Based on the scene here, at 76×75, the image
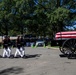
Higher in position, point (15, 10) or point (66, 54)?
point (15, 10)

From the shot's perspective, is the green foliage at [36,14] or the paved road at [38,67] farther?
the green foliage at [36,14]

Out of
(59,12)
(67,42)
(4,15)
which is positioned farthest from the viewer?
(4,15)

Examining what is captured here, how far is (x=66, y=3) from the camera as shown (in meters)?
41.7

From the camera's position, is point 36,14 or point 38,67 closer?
point 38,67

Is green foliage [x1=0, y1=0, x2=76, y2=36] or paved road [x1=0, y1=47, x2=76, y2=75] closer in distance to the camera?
paved road [x1=0, y1=47, x2=76, y2=75]

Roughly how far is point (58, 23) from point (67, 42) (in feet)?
78.9

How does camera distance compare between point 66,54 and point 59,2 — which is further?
point 59,2

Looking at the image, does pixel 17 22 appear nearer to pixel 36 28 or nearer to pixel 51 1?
pixel 36 28

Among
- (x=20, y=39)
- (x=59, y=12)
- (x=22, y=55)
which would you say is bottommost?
(x=22, y=55)

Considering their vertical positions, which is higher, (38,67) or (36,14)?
(36,14)

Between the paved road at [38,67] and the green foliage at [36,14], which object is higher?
the green foliage at [36,14]

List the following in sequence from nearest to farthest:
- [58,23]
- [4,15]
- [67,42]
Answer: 1. [67,42]
2. [58,23]
3. [4,15]

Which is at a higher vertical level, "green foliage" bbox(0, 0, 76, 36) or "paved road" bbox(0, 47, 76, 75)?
"green foliage" bbox(0, 0, 76, 36)

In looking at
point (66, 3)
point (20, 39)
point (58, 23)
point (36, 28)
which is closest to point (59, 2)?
point (66, 3)
